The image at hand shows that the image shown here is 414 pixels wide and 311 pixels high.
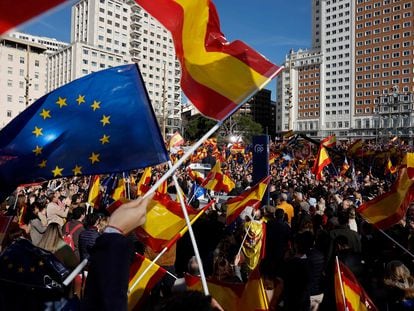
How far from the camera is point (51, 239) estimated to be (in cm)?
413

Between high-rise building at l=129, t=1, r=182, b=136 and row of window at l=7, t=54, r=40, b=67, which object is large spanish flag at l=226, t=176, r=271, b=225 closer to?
row of window at l=7, t=54, r=40, b=67

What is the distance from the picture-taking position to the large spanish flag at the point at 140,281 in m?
3.65

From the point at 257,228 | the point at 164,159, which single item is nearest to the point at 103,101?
the point at 164,159

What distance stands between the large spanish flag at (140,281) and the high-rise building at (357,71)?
97.3 meters

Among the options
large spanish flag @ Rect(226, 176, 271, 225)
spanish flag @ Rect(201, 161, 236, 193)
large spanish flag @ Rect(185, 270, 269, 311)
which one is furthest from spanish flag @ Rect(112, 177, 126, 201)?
large spanish flag @ Rect(185, 270, 269, 311)

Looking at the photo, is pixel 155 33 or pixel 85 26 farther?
pixel 155 33

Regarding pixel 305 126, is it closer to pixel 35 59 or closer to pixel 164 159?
pixel 35 59

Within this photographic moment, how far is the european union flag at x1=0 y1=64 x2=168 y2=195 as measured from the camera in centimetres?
289

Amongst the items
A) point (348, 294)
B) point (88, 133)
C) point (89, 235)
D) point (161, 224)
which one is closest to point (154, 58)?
point (89, 235)

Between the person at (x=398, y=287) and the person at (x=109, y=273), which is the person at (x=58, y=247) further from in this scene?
the person at (x=398, y=287)

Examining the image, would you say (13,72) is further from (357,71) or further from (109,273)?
(109,273)

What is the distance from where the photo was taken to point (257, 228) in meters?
5.93

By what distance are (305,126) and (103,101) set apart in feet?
373

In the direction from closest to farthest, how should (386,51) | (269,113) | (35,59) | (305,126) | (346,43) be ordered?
1. (35,59)
2. (386,51)
3. (346,43)
4. (305,126)
5. (269,113)
